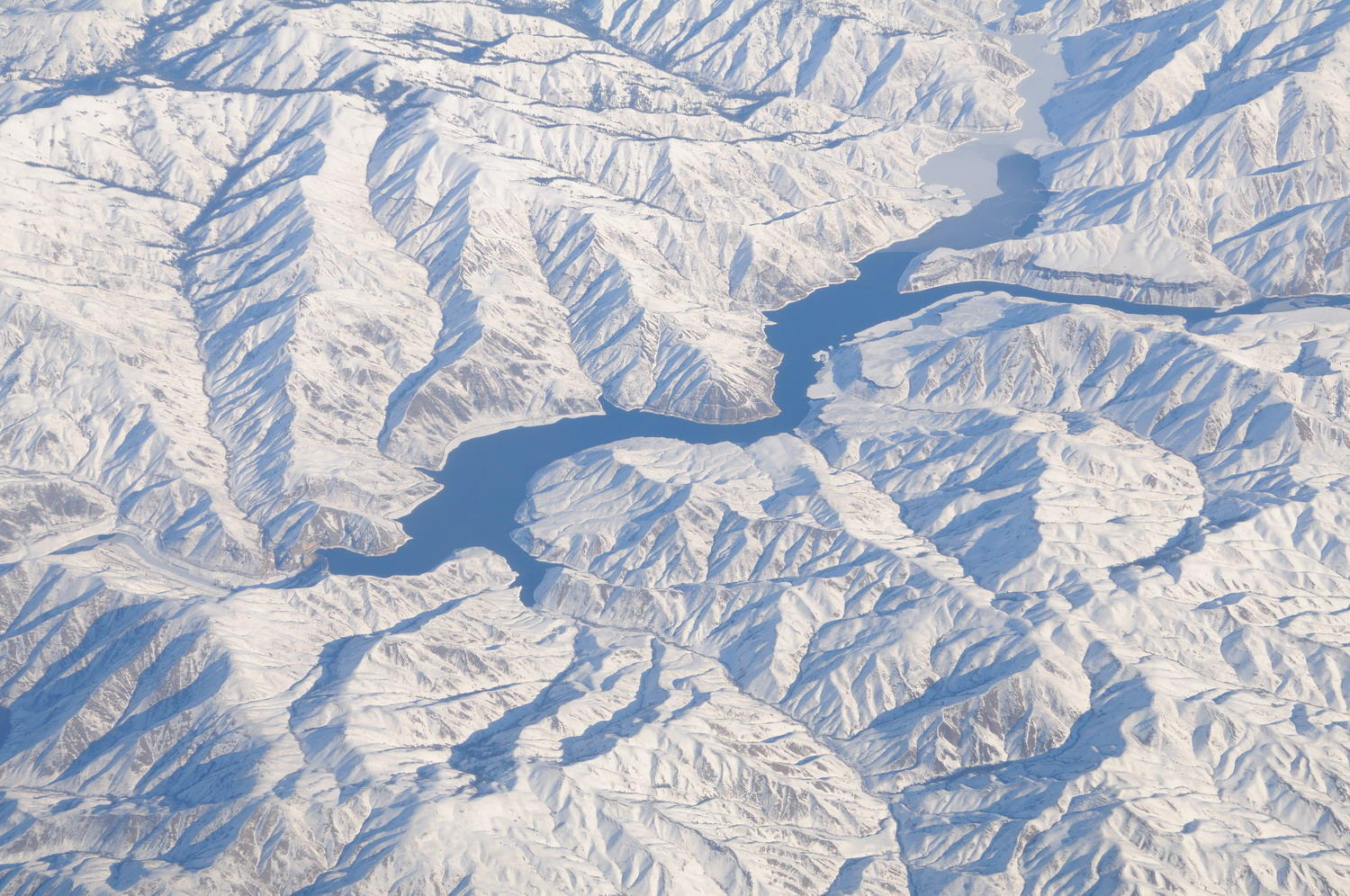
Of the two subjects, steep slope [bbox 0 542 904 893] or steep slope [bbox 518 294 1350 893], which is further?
steep slope [bbox 518 294 1350 893]

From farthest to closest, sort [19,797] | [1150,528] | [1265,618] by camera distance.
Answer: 1. [1150,528]
2. [1265,618]
3. [19,797]

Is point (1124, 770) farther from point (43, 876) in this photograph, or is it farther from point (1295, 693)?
point (43, 876)

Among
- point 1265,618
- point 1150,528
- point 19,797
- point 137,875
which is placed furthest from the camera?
point 1150,528

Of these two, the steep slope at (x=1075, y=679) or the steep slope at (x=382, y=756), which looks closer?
the steep slope at (x=382, y=756)

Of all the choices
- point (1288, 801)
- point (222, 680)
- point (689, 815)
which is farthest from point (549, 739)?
point (1288, 801)

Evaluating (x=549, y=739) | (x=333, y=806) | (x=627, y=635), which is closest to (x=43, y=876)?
(x=333, y=806)

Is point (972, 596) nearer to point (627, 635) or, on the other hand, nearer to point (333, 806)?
point (627, 635)

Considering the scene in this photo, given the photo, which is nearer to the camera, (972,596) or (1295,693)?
(1295,693)

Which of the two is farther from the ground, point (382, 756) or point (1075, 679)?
point (382, 756)

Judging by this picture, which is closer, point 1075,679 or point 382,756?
point 382,756
